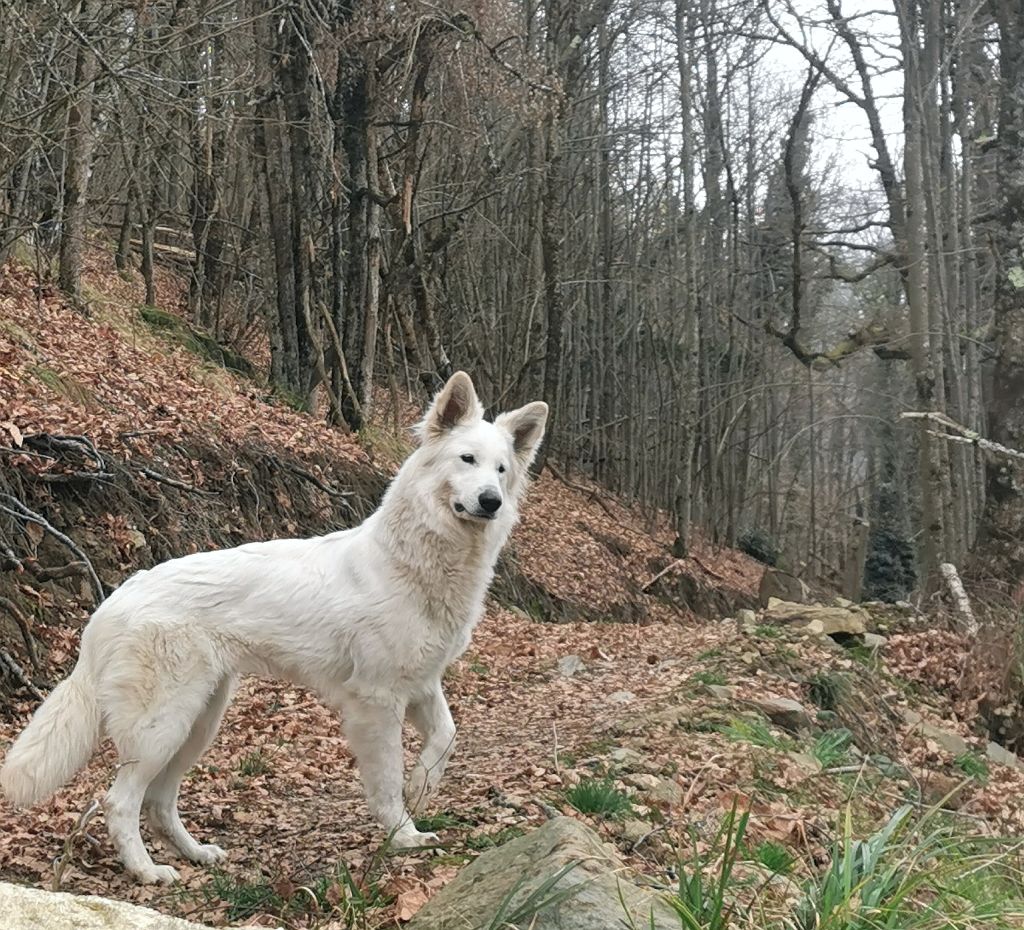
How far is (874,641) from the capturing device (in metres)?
10.2

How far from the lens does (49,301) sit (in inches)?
471

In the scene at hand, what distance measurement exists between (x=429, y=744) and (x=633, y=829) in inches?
40.1

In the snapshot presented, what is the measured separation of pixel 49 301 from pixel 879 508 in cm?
1925

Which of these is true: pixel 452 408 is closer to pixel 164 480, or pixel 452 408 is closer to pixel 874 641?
pixel 164 480

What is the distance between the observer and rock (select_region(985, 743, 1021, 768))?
7.99 metres

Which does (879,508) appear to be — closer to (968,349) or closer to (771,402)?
(968,349)

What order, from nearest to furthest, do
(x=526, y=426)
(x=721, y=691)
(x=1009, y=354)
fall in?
(x=526, y=426)
(x=721, y=691)
(x=1009, y=354)

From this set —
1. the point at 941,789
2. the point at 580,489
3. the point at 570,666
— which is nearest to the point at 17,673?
the point at 570,666

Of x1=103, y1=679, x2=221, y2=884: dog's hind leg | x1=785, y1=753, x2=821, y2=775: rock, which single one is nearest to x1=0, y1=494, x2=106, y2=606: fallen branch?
x1=103, y1=679, x2=221, y2=884: dog's hind leg

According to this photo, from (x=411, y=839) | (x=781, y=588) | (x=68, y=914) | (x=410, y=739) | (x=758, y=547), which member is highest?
(x=68, y=914)

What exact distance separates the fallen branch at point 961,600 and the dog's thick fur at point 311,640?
6520mm

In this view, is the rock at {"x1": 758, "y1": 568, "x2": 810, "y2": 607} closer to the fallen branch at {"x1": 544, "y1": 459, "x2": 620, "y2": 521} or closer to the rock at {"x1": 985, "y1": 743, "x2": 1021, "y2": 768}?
the fallen branch at {"x1": 544, "y1": 459, "x2": 620, "y2": 521}

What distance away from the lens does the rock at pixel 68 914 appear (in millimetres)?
2057

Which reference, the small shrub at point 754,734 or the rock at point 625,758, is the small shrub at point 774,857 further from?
the small shrub at point 754,734
